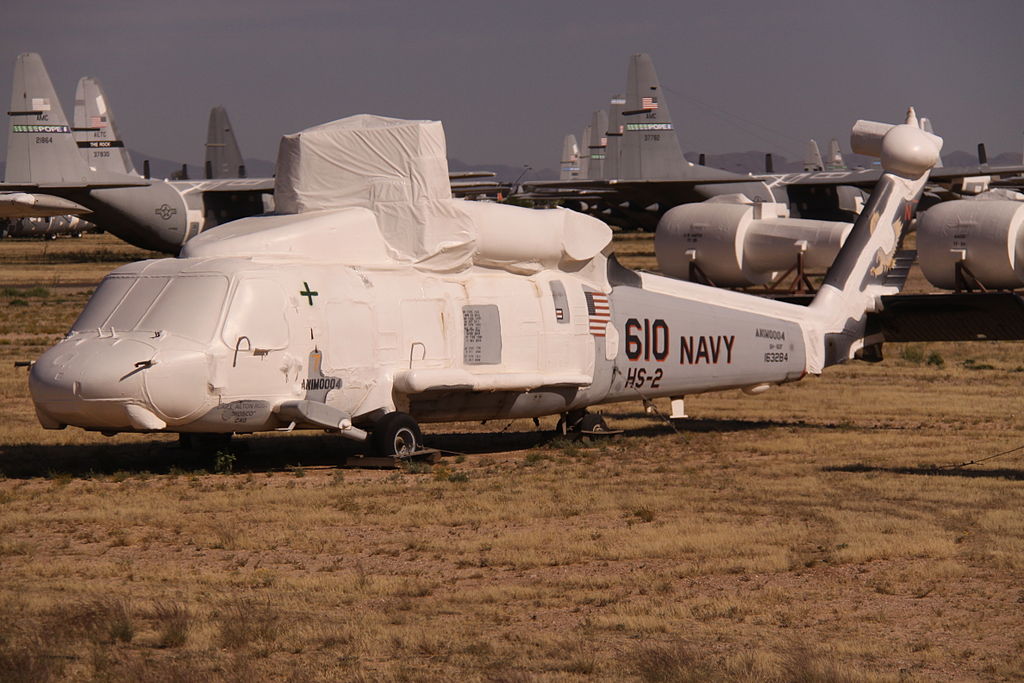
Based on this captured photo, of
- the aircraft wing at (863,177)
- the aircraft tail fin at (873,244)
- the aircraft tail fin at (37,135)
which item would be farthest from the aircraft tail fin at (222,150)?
the aircraft tail fin at (873,244)

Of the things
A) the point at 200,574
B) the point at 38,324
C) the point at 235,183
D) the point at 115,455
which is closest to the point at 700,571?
the point at 200,574

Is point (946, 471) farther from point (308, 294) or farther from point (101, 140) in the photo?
point (101, 140)

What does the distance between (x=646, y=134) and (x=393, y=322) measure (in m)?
40.9

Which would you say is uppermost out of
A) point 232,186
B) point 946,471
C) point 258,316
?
point 232,186

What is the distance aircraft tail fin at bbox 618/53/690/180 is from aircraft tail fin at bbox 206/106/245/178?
20.9 metres

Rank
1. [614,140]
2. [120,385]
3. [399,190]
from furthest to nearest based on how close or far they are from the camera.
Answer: [614,140] → [399,190] → [120,385]

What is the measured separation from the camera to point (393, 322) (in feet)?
40.9

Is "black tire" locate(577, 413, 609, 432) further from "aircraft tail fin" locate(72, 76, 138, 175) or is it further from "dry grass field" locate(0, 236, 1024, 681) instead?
"aircraft tail fin" locate(72, 76, 138, 175)

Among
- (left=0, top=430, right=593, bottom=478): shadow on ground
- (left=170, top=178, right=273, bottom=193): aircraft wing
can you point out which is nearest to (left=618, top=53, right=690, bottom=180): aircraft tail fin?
(left=170, top=178, right=273, bottom=193): aircraft wing

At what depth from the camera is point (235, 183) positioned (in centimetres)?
4978

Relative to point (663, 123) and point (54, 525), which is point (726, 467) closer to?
point (54, 525)

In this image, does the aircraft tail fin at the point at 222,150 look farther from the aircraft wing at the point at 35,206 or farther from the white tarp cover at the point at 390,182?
the white tarp cover at the point at 390,182

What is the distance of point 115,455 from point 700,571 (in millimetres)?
7317

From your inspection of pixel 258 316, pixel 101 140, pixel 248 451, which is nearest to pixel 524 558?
pixel 258 316
